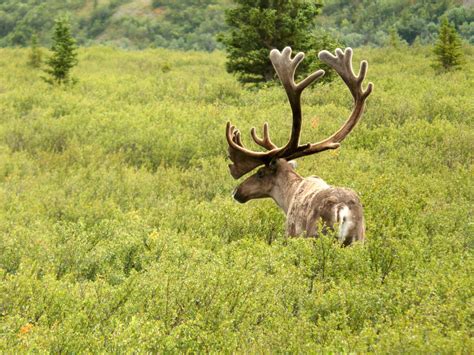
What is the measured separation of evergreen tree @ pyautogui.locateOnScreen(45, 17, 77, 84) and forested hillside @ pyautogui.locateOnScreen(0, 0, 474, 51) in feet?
96.0

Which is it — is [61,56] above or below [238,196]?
below

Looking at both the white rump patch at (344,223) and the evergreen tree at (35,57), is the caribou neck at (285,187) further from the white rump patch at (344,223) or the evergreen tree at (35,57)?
the evergreen tree at (35,57)

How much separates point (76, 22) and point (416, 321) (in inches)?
2474

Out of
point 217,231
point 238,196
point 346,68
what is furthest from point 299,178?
point 346,68

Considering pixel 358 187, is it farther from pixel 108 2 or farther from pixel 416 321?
pixel 108 2

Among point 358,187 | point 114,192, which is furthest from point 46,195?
point 358,187

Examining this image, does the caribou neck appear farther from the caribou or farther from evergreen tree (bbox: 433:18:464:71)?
evergreen tree (bbox: 433:18:464:71)

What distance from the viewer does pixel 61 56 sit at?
733 inches

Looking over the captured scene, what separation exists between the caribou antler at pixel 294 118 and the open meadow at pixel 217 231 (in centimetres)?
60

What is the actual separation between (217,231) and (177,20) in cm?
5637

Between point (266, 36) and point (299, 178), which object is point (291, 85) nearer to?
point (299, 178)

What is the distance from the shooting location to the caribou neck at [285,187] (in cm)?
675

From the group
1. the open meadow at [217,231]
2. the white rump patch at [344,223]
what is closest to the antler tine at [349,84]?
the open meadow at [217,231]

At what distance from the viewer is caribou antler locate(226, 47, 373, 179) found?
6.75 meters
